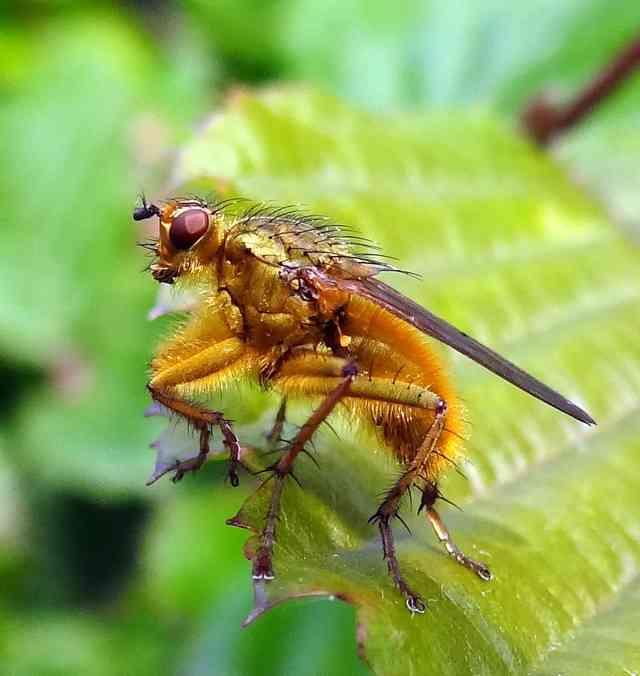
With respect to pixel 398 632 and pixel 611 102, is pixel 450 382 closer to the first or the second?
pixel 398 632

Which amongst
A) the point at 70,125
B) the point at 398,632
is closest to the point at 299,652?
the point at 398,632

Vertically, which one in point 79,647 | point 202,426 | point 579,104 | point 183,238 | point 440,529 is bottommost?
point 79,647

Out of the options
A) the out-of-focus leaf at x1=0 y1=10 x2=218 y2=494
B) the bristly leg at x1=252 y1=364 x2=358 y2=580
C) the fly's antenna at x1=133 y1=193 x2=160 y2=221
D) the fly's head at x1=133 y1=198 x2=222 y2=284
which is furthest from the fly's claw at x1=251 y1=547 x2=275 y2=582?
the out-of-focus leaf at x1=0 y1=10 x2=218 y2=494

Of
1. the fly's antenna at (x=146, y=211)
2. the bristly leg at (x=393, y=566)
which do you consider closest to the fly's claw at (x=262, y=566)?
the bristly leg at (x=393, y=566)

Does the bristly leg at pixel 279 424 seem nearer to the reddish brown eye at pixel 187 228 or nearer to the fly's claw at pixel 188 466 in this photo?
the fly's claw at pixel 188 466

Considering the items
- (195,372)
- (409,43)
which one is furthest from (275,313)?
(409,43)

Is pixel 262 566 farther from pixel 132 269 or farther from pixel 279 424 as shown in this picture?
pixel 132 269
